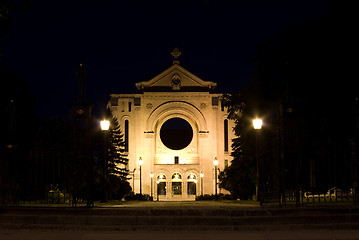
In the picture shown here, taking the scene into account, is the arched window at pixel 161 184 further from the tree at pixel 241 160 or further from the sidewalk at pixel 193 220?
the sidewalk at pixel 193 220

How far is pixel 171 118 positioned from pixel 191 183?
923cm

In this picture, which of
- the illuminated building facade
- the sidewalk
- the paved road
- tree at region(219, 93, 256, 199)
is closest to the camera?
the paved road

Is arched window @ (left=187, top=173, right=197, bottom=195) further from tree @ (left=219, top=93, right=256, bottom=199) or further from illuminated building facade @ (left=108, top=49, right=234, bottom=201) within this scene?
tree @ (left=219, top=93, right=256, bottom=199)

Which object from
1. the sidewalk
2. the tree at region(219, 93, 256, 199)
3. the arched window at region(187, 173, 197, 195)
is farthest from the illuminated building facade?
the sidewalk

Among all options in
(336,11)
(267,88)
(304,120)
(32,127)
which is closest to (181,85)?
(32,127)

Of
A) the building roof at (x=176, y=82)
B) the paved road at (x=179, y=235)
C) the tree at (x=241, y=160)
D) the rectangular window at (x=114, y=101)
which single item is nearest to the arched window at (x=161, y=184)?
the rectangular window at (x=114, y=101)

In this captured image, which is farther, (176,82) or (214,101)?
(176,82)

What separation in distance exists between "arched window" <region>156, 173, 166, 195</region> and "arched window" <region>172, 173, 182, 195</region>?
1307 mm

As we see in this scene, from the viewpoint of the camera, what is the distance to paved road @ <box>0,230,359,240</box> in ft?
37.8

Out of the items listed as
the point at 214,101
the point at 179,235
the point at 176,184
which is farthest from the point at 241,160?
the point at 214,101

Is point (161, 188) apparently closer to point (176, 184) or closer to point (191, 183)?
point (176, 184)

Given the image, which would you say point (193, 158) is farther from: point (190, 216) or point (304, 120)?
point (190, 216)

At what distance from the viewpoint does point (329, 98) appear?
982 inches

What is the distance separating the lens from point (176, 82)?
75.8 m
